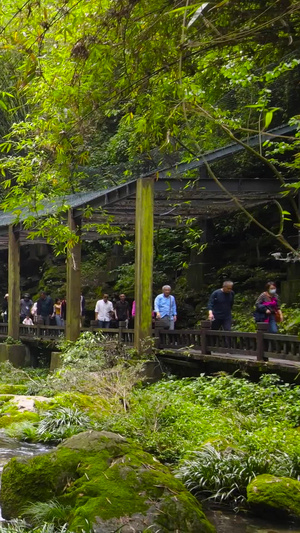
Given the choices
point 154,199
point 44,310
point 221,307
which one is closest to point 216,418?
point 221,307

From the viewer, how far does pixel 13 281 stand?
2536 centimetres

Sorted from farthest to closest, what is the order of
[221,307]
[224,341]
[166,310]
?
1. [166,310]
2. [221,307]
3. [224,341]

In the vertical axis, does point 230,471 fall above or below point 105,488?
below

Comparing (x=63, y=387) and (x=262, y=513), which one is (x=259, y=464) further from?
(x=63, y=387)

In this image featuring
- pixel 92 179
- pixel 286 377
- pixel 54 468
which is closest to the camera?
pixel 54 468

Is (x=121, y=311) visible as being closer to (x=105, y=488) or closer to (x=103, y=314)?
(x=103, y=314)

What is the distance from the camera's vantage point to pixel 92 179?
80.0 ft

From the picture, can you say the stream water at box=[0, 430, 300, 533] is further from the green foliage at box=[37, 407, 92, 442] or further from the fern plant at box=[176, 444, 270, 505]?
the green foliage at box=[37, 407, 92, 442]

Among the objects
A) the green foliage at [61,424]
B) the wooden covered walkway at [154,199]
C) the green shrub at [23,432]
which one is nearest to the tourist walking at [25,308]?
the wooden covered walkway at [154,199]

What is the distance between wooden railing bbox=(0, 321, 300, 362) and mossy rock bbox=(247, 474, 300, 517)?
4.30 meters

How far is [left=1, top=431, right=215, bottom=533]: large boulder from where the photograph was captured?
6.84 metres

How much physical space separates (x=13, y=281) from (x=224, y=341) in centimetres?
1148

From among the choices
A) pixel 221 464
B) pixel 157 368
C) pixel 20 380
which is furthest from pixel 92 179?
pixel 221 464

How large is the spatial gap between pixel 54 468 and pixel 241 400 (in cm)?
546
